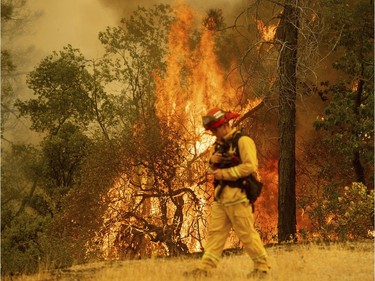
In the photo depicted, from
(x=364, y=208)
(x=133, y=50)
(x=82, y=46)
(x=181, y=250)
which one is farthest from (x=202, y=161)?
(x=82, y=46)

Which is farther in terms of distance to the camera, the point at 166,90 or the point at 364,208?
the point at 166,90

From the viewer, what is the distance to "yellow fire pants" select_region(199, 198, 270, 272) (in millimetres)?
7160

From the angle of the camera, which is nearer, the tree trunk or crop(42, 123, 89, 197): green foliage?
the tree trunk

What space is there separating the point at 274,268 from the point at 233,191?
165 centimetres

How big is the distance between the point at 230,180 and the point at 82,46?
32488 millimetres

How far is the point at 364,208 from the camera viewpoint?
15172 mm

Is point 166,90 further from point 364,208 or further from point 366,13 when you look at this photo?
point 364,208

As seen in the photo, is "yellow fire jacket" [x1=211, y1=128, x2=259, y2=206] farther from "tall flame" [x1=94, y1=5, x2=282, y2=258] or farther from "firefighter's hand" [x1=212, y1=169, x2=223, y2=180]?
"tall flame" [x1=94, y1=5, x2=282, y2=258]

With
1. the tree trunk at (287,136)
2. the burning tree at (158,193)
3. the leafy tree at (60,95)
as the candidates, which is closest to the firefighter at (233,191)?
the tree trunk at (287,136)

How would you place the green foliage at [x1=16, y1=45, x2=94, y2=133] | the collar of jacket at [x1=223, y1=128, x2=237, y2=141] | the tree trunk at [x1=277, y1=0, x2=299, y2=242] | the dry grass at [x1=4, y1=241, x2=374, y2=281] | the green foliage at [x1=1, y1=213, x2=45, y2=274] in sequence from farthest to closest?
the green foliage at [x1=16, y1=45, x2=94, y2=133]
the green foliage at [x1=1, y1=213, x2=45, y2=274]
the tree trunk at [x1=277, y1=0, x2=299, y2=242]
the dry grass at [x1=4, y1=241, x2=374, y2=281]
the collar of jacket at [x1=223, y1=128, x2=237, y2=141]

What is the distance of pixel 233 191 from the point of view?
283 inches

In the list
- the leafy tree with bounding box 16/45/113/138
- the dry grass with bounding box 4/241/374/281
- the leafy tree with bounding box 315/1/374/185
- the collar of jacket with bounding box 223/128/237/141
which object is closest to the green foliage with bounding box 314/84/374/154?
the leafy tree with bounding box 315/1/374/185

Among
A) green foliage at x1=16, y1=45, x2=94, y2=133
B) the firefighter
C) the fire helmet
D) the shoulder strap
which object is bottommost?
the firefighter

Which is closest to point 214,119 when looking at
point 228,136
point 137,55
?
point 228,136
